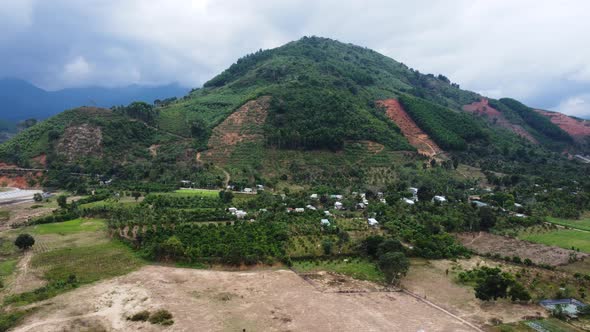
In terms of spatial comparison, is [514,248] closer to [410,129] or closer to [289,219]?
[289,219]

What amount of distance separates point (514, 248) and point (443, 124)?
70.0 m

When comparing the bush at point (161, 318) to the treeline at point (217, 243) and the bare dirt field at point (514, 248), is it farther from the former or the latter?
the bare dirt field at point (514, 248)

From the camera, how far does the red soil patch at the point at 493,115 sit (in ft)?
464

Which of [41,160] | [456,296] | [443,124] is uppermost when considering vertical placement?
[443,124]

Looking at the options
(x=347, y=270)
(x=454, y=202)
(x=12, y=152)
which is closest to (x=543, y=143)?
(x=454, y=202)

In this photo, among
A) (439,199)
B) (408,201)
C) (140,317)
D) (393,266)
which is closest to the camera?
(140,317)

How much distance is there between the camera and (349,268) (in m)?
38.9

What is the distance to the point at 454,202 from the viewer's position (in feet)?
207

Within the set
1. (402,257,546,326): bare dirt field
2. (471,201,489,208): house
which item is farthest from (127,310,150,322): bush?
(471,201,489,208): house

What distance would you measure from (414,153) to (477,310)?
63.5m

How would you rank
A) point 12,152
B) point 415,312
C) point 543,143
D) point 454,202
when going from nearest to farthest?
point 415,312
point 454,202
point 12,152
point 543,143

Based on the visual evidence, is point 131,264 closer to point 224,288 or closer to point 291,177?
point 224,288

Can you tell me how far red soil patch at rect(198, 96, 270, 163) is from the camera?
283 ft

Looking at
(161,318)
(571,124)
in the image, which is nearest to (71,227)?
(161,318)
